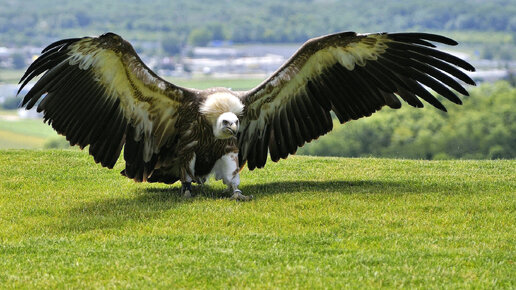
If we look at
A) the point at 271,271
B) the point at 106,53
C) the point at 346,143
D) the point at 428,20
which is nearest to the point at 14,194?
the point at 106,53

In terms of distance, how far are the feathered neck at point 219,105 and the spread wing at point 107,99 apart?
1.15ft

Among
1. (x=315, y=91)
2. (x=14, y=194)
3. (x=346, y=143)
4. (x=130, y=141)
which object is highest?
(x=315, y=91)

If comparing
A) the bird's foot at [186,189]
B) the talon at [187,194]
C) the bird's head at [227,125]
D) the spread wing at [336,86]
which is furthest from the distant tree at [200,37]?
the bird's head at [227,125]

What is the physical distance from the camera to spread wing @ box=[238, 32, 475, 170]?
35.4 ft

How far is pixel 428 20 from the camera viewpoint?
177500 millimetres

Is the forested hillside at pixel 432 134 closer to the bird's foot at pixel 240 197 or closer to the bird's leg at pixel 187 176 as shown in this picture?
the bird's leg at pixel 187 176

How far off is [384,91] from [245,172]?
2.75 meters

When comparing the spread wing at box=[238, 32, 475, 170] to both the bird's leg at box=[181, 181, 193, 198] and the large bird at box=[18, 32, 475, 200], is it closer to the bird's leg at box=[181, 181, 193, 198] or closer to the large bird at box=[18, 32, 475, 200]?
the large bird at box=[18, 32, 475, 200]

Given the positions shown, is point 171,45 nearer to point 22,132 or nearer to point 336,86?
point 22,132

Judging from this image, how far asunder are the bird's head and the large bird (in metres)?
0.01

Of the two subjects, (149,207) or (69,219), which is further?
(149,207)

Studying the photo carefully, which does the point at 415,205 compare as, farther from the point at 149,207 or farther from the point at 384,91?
the point at 149,207

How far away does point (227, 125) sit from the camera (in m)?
10.3

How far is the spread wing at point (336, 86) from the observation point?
10.8m
